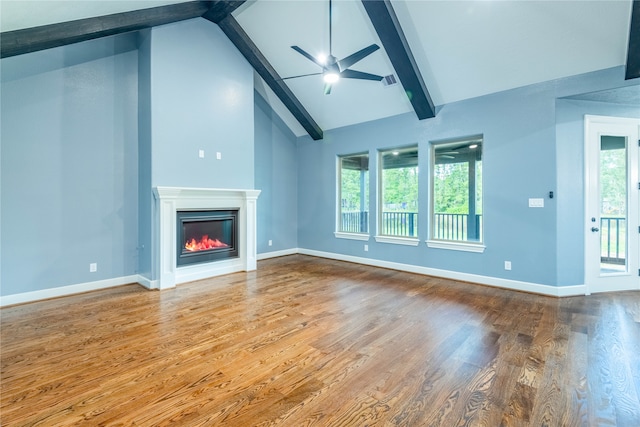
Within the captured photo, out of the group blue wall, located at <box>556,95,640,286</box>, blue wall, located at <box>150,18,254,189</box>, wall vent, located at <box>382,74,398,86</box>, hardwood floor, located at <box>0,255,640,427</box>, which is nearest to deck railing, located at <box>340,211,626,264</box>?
blue wall, located at <box>556,95,640,286</box>

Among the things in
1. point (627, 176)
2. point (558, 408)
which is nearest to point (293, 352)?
point (558, 408)

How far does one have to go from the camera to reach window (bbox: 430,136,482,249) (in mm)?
4711

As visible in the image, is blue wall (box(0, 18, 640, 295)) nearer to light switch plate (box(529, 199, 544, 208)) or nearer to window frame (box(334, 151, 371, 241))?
light switch plate (box(529, 199, 544, 208))

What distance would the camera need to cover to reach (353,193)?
256 inches

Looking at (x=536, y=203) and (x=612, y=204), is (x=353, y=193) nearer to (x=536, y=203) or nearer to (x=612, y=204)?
(x=536, y=203)

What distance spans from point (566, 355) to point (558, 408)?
2.75 ft

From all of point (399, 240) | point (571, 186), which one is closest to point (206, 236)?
point (399, 240)

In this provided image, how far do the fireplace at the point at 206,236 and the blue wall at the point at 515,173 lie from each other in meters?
3.11

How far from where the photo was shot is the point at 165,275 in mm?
4344

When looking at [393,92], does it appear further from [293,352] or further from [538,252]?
[293,352]

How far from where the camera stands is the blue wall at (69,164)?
141 inches

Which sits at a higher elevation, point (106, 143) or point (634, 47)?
point (634, 47)

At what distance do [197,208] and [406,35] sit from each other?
4.14m

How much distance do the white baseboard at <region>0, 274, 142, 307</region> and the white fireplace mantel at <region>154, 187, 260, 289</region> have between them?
624 millimetres
